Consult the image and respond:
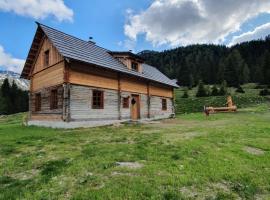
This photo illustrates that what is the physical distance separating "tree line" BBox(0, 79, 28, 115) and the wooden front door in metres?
59.5

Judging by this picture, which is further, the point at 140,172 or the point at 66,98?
the point at 66,98

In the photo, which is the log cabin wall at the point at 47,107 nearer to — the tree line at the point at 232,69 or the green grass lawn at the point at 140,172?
the green grass lawn at the point at 140,172

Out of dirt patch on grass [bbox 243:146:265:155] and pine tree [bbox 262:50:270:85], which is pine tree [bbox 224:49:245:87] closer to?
pine tree [bbox 262:50:270:85]

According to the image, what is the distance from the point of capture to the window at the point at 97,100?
19.8 metres

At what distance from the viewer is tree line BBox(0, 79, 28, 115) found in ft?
235

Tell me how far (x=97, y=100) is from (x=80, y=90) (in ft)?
6.66

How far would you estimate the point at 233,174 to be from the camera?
20.6 feet

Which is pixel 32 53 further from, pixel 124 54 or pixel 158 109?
pixel 158 109

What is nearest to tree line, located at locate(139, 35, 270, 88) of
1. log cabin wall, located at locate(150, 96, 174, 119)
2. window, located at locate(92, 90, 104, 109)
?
log cabin wall, located at locate(150, 96, 174, 119)

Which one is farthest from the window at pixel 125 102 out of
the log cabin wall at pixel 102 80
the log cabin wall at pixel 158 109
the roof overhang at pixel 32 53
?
the roof overhang at pixel 32 53

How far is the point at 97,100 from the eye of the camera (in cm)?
2012

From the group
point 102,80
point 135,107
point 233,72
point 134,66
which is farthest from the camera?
point 233,72

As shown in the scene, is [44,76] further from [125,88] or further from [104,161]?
[104,161]

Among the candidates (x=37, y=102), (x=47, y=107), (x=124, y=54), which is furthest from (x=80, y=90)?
(x=124, y=54)
